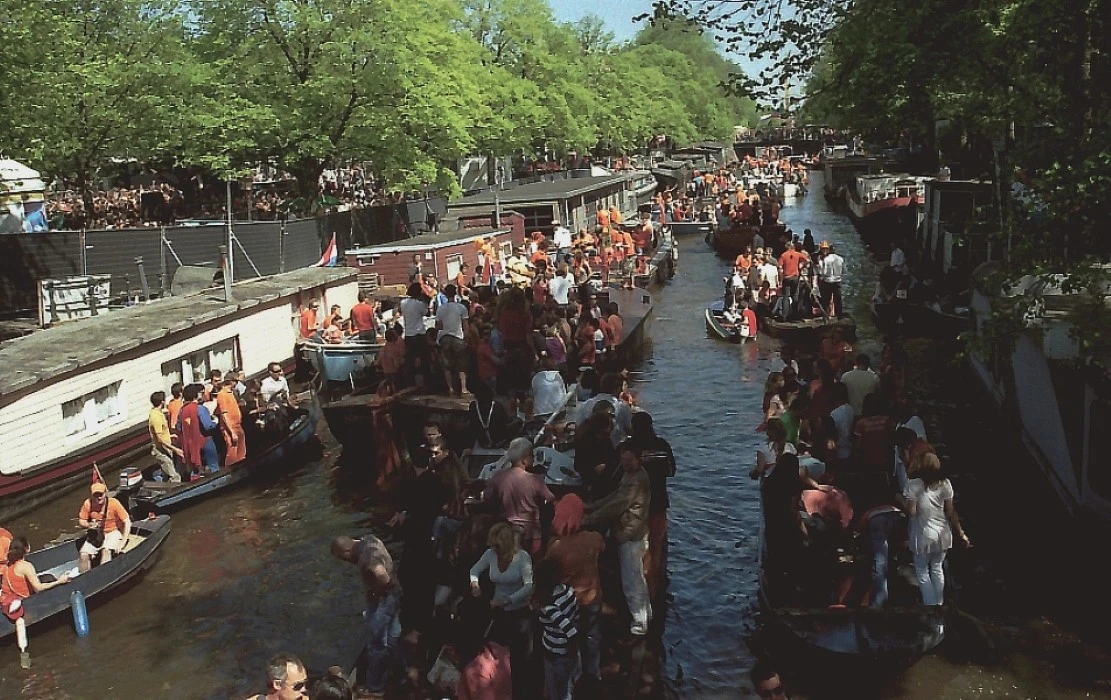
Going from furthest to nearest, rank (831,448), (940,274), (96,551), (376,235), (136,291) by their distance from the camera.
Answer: (376,235)
(940,274)
(136,291)
(96,551)
(831,448)

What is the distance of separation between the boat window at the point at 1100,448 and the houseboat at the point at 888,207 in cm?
2938

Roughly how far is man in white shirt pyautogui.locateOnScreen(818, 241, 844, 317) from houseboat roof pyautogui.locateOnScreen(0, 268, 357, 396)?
1248 cm

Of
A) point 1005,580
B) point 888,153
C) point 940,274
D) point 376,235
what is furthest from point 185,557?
point 888,153

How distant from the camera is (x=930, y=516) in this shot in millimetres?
9797

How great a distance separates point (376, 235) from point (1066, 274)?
3227 cm

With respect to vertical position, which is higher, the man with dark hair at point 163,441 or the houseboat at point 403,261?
the houseboat at point 403,261

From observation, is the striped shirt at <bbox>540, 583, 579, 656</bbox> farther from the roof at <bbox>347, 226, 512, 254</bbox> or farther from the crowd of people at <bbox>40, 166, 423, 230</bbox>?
the crowd of people at <bbox>40, 166, 423, 230</bbox>

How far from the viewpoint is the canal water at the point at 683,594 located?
10719 millimetres

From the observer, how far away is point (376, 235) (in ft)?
132

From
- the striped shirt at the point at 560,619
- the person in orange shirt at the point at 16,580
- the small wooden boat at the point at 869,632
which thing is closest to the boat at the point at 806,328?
the small wooden boat at the point at 869,632

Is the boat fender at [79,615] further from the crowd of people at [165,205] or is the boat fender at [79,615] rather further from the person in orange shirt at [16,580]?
the crowd of people at [165,205]

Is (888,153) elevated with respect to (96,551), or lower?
elevated

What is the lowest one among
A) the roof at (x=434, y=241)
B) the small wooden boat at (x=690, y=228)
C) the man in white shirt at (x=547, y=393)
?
the man in white shirt at (x=547, y=393)

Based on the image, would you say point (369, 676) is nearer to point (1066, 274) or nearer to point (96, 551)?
point (96, 551)
